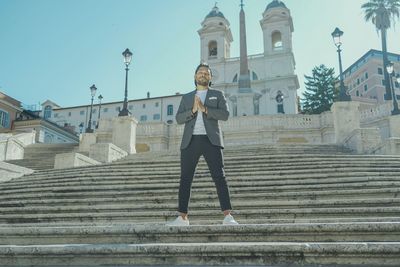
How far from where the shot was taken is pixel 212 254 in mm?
3609

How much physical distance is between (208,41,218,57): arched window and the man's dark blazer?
5976 centimetres

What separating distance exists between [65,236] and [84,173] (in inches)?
251

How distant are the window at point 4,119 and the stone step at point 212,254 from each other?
144 feet

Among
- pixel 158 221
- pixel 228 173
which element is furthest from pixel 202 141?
pixel 228 173

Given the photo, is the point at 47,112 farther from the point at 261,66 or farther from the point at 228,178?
the point at 228,178

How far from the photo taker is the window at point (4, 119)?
4319 centimetres

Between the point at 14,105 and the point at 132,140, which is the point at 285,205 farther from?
the point at 14,105

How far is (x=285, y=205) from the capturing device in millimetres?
6273

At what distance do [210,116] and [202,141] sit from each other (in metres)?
0.33

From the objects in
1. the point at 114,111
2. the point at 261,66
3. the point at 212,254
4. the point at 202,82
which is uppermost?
the point at 261,66

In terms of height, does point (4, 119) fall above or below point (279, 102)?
below

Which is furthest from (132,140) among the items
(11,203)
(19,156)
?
(11,203)

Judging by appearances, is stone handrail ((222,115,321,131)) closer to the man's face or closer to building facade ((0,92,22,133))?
the man's face

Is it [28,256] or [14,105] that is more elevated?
[14,105]
